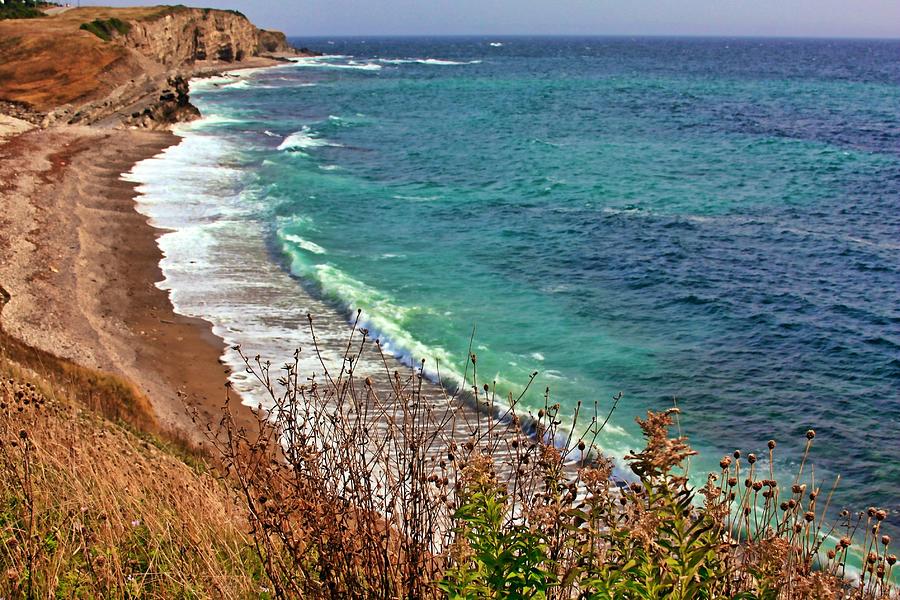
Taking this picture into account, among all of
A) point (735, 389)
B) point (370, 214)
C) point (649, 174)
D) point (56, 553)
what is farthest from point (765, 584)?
point (649, 174)

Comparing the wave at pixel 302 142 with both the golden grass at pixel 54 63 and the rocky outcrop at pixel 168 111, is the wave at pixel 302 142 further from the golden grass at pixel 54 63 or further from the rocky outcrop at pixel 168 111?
the golden grass at pixel 54 63

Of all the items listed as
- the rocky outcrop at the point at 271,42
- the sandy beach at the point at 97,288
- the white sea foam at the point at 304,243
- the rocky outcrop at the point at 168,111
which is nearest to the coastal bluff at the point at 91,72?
the rocky outcrop at the point at 168,111

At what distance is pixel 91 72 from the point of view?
183ft

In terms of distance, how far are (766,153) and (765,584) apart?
46.6 m

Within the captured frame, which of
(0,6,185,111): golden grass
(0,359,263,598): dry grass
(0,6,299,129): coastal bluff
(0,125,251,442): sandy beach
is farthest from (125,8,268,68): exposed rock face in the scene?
Result: (0,359,263,598): dry grass

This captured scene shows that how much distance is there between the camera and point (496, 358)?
693 inches

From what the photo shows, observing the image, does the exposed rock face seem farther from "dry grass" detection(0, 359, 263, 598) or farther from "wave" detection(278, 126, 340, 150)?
"dry grass" detection(0, 359, 263, 598)

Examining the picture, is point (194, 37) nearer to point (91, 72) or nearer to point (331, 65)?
point (331, 65)

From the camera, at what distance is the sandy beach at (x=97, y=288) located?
15.7m

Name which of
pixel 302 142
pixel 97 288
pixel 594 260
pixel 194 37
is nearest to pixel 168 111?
pixel 302 142

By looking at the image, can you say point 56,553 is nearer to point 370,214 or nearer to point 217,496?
point 217,496

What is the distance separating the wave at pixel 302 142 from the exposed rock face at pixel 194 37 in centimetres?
2976

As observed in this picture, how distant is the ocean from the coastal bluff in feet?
13.0

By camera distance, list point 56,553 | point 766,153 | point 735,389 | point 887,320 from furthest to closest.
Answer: point 766,153 < point 887,320 < point 735,389 < point 56,553
